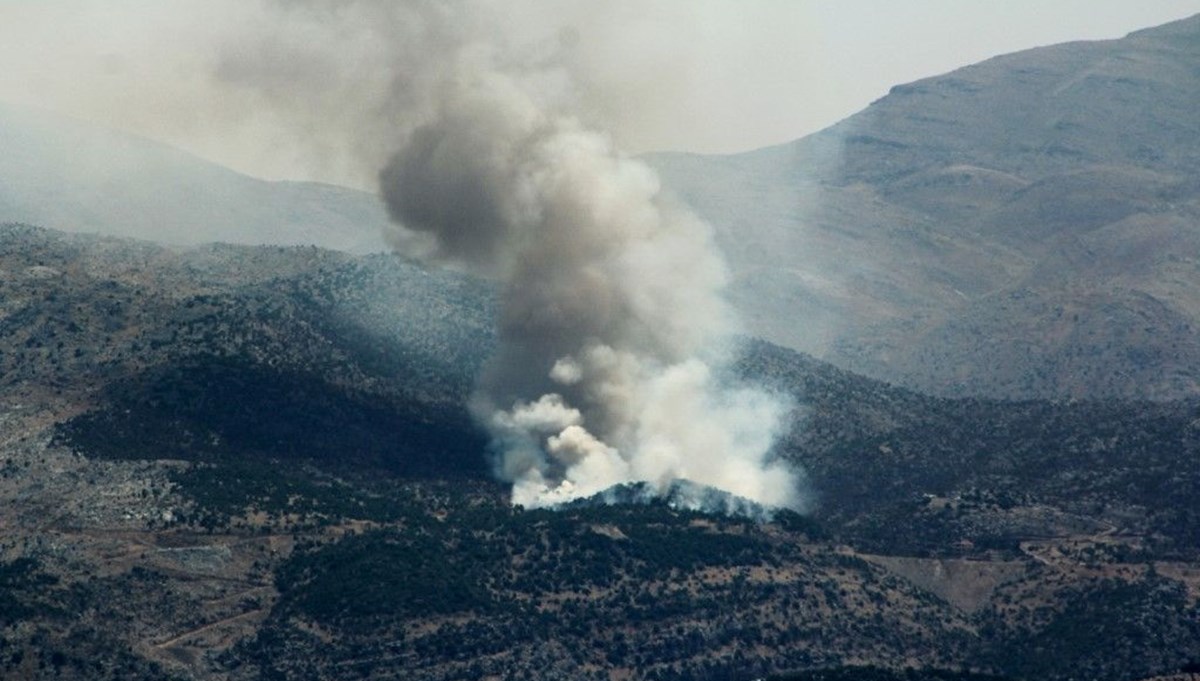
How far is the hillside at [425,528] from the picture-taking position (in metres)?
129

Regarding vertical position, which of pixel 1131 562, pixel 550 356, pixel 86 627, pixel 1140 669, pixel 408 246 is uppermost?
pixel 408 246

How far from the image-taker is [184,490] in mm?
141625

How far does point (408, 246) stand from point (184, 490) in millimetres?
44832

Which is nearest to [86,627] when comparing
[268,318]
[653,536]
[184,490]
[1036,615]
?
[184,490]

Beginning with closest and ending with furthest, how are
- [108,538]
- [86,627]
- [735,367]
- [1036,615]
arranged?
[86,627]
[108,538]
[1036,615]
[735,367]

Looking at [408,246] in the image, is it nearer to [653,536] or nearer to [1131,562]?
[653,536]

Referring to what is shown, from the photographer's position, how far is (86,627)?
A: 4828 inches

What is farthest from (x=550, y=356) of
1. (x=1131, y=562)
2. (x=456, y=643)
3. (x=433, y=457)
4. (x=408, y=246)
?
(x=1131, y=562)

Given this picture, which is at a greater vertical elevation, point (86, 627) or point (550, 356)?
point (550, 356)

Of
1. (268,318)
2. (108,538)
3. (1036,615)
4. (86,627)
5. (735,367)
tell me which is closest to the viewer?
(86,627)

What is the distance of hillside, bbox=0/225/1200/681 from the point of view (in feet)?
423

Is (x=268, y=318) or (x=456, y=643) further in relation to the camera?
(x=268, y=318)

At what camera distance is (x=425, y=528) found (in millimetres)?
145875

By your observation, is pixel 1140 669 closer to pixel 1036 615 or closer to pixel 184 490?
pixel 1036 615
